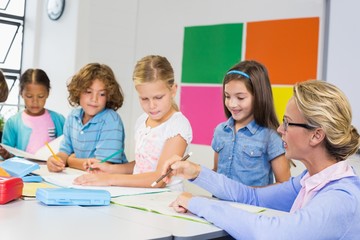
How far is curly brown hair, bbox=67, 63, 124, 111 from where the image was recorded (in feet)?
6.74

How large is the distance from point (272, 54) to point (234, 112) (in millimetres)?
1372

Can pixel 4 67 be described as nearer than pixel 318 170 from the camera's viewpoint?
No

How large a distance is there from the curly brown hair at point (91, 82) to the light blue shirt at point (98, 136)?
0.20 feet

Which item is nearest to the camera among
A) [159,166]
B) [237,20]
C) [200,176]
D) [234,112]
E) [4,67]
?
[200,176]

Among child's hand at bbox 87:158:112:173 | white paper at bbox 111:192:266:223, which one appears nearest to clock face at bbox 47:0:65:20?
child's hand at bbox 87:158:112:173

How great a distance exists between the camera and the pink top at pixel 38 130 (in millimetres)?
2678

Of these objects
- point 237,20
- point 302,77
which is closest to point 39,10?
point 237,20

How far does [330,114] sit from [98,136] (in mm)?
1241

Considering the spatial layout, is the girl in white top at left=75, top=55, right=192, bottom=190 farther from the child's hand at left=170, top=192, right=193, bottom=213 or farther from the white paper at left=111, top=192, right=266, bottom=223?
the child's hand at left=170, top=192, right=193, bottom=213

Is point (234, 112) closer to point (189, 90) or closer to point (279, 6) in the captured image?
point (279, 6)

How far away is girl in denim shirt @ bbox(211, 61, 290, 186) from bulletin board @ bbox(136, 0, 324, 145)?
3.24 ft

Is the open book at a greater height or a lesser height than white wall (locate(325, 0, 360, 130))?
lesser

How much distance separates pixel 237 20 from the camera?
10.4 ft

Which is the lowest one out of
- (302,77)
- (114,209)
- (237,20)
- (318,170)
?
(114,209)
